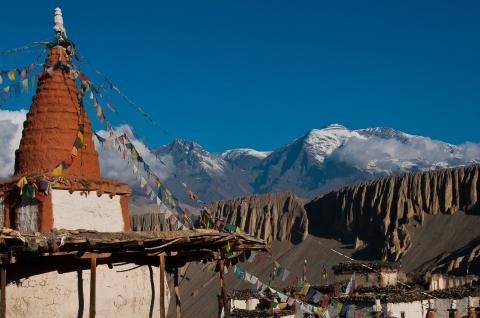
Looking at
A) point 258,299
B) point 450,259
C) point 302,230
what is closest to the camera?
point 258,299

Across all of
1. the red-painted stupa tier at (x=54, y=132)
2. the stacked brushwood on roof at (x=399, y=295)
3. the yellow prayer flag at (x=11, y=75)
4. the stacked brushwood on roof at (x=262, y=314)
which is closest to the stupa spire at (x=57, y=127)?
the red-painted stupa tier at (x=54, y=132)

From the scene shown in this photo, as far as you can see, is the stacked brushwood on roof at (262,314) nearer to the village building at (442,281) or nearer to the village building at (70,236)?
the village building at (442,281)

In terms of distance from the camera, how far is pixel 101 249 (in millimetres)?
11031

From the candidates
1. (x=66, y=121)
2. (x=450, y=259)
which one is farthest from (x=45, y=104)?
(x=450, y=259)

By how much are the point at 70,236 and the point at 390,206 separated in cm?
8311

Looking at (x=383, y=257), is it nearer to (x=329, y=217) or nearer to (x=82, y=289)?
(x=329, y=217)

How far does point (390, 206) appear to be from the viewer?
299ft

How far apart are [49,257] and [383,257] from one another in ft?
223

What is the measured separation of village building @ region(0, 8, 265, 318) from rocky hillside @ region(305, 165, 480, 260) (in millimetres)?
63173

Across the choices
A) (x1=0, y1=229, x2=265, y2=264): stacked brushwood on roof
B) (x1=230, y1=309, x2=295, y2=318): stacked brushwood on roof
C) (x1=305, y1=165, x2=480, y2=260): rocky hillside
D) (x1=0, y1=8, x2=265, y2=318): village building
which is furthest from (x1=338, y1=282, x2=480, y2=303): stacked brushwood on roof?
(x1=305, y1=165, x2=480, y2=260): rocky hillside

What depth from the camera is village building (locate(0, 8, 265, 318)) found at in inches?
429

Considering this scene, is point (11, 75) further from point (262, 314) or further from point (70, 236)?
point (262, 314)

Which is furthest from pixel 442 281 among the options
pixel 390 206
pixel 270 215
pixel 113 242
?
pixel 270 215

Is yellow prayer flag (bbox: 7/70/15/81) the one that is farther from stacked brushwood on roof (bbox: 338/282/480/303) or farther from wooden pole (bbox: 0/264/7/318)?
stacked brushwood on roof (bbox: 338/282/480/303)
